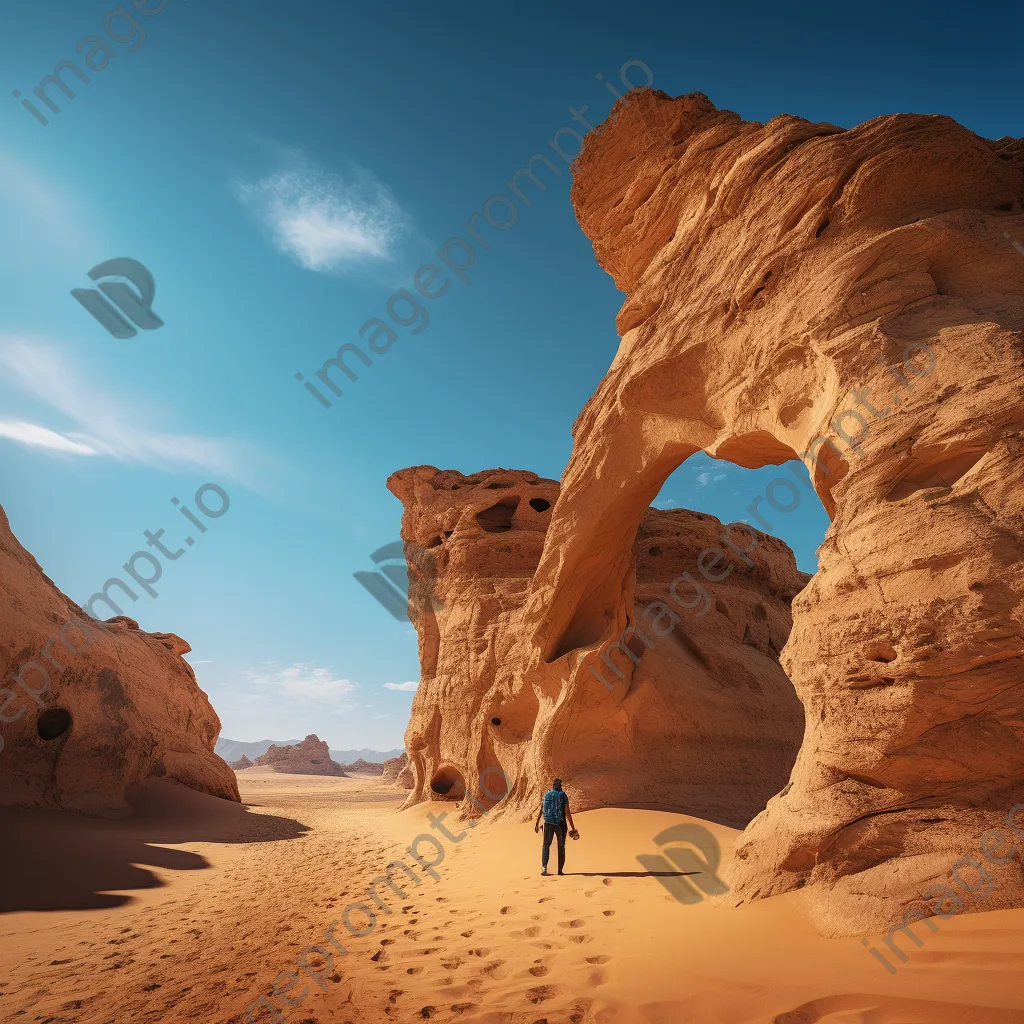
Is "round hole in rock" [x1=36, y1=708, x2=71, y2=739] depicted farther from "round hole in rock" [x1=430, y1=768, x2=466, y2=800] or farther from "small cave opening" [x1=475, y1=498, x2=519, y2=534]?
"small cave opening" [x1=475, y1=498, x2=519, y2=534]

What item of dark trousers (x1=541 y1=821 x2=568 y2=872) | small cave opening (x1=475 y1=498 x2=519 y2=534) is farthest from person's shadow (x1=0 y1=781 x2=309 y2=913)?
small cave opening (x1=475 y1=498 x2=519 y2=534)

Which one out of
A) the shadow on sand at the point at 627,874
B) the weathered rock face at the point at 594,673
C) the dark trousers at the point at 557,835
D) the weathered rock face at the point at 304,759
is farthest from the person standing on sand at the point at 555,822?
the weathered rock face at the point at 304,759

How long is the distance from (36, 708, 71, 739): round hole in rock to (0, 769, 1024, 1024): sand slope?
3.85 metres

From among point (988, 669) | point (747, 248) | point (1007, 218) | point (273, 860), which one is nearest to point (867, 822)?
point (988, 669)

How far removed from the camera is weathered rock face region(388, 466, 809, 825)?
34.0ft

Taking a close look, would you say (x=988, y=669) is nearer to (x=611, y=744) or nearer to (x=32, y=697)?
(x=611, y=744)

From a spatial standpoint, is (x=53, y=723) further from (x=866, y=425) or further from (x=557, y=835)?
(x=866, y=425)

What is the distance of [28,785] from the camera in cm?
1088

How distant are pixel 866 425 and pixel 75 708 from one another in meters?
14.8

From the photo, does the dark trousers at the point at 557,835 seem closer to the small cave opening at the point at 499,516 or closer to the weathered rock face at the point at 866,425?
the weathered rock face at the point at 866,425

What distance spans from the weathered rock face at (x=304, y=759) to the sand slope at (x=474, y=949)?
194 ft

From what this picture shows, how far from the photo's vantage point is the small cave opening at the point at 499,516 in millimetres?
17984

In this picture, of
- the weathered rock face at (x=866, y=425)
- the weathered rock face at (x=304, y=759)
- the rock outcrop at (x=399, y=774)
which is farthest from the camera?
the weathered rock face at (x=304, y=759)

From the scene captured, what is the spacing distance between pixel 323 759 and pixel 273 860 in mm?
60769
